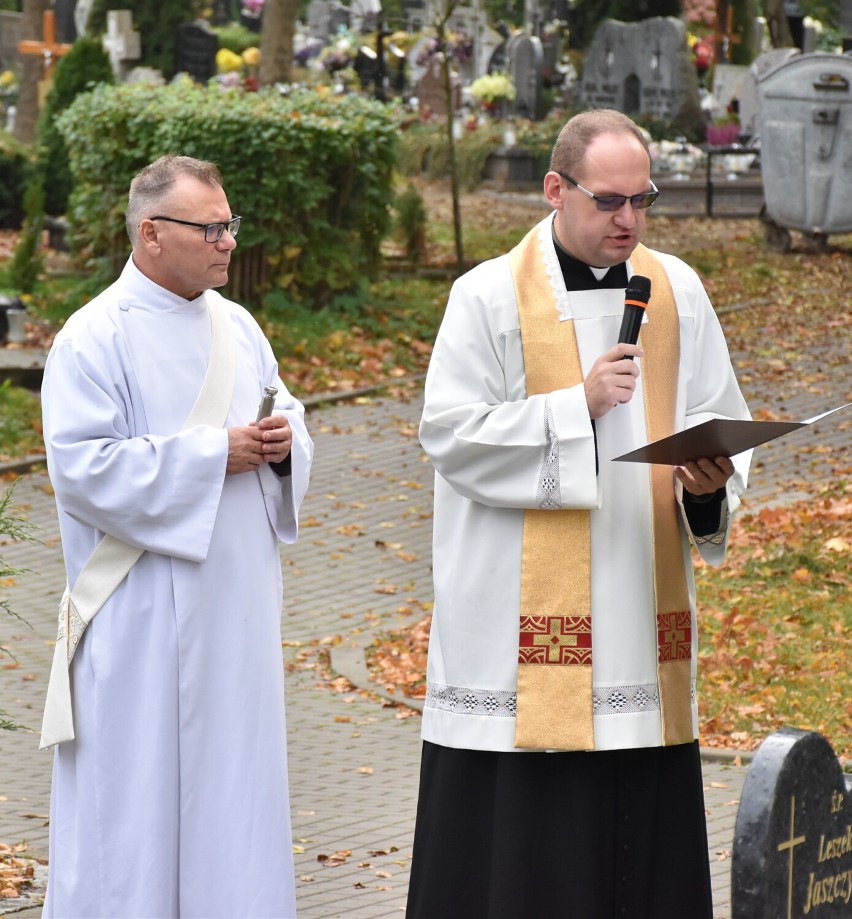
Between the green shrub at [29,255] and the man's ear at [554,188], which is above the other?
A: the man's ear at [554,188]

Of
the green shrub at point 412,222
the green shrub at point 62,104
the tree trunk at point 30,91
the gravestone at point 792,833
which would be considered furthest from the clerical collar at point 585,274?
the tree trunk at point 30,91

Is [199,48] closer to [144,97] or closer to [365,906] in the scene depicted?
[144,97]

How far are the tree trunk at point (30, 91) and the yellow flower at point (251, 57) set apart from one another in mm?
3850

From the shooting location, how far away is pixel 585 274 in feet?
13.0

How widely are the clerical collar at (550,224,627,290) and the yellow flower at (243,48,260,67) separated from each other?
27.2m

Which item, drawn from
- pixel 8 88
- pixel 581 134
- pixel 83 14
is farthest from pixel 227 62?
pixel 581 134

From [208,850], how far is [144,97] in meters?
11.9

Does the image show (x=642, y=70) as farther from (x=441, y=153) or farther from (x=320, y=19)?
(x=320, y=19)

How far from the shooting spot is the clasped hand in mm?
4117

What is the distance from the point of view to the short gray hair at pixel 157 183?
4.11 meters

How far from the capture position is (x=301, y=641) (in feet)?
28.7

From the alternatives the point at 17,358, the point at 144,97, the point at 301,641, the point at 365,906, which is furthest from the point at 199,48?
the point at 365,906

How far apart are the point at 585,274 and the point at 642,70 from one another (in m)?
26.5

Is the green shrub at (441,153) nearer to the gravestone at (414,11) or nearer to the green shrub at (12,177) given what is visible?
the green shrub at (12,177)
